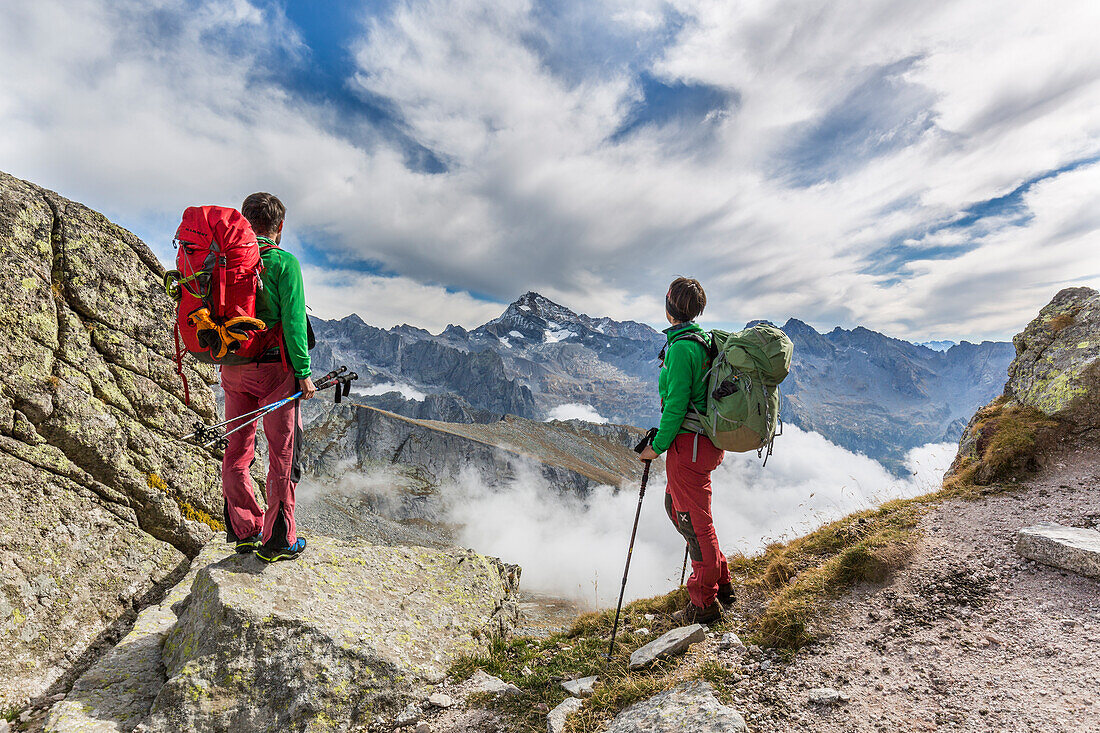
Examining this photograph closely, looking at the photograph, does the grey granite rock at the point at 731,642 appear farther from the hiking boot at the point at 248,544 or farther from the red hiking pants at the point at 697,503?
the hiking boot at the point at 248,544

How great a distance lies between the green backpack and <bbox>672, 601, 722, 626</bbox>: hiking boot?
2.43 metres

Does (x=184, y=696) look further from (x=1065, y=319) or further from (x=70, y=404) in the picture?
(x=1065, y=319)

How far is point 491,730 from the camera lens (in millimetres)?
5141

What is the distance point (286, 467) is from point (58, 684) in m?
3.58

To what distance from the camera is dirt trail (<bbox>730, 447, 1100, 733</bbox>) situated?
12.8 ft

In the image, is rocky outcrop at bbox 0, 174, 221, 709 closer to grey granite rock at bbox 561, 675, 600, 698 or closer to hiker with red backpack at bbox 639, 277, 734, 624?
grey granite rock at bbox 561, 675, 600, 698

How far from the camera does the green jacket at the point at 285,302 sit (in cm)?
603

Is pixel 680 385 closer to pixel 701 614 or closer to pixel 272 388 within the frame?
pixel 701 614

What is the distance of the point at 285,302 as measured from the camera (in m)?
5.99

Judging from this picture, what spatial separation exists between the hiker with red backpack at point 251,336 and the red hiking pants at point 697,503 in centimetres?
527

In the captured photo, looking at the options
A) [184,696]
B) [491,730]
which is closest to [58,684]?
[184,696]

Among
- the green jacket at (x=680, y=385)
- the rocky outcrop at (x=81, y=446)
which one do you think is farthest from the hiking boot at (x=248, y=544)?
the green jacket at (x=680, y=385)

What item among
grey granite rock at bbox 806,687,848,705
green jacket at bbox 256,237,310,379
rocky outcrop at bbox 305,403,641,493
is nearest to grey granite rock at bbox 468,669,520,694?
grey granite rock at bbox 806,687,848,705

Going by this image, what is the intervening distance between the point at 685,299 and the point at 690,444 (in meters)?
2.05
